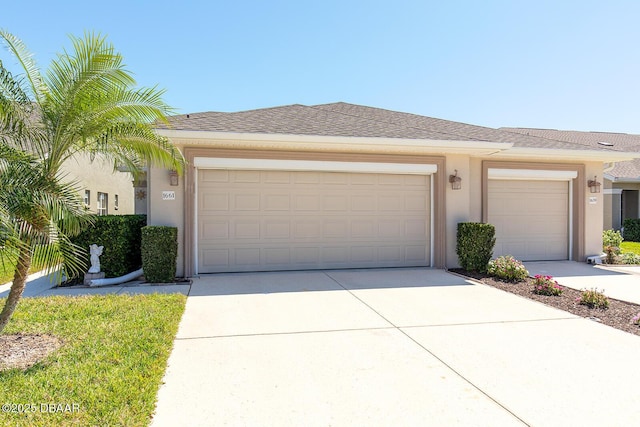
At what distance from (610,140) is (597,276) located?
17069mm

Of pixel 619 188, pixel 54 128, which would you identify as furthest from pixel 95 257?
pixel 619 188

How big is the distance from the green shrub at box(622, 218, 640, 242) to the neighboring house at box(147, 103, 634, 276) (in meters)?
8.22

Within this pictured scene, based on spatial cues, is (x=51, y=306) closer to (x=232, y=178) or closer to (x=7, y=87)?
(x=7, y=87)

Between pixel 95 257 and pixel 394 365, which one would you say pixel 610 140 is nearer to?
pixel 394 365

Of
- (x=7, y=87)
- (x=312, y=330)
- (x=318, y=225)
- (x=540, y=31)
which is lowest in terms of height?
(x=312, y=330)

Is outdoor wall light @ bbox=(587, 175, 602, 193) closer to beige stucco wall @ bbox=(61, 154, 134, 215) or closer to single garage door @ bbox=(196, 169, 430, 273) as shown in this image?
single garage door @ bbox=(196, 169, 430, 273)

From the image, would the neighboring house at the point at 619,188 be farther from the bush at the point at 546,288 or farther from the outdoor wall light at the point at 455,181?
the bush at the point at 546,288

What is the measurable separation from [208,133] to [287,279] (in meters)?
3.29

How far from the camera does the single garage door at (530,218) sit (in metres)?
9.61

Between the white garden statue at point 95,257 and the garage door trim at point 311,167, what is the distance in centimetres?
174

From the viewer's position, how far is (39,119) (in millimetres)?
3877

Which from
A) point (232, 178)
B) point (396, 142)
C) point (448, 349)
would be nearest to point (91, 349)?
point (448, 349)

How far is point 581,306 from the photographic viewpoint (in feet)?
18.0

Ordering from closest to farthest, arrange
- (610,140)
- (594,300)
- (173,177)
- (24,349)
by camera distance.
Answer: (24,349) < (594,300) < (173,177) < (610,140)
